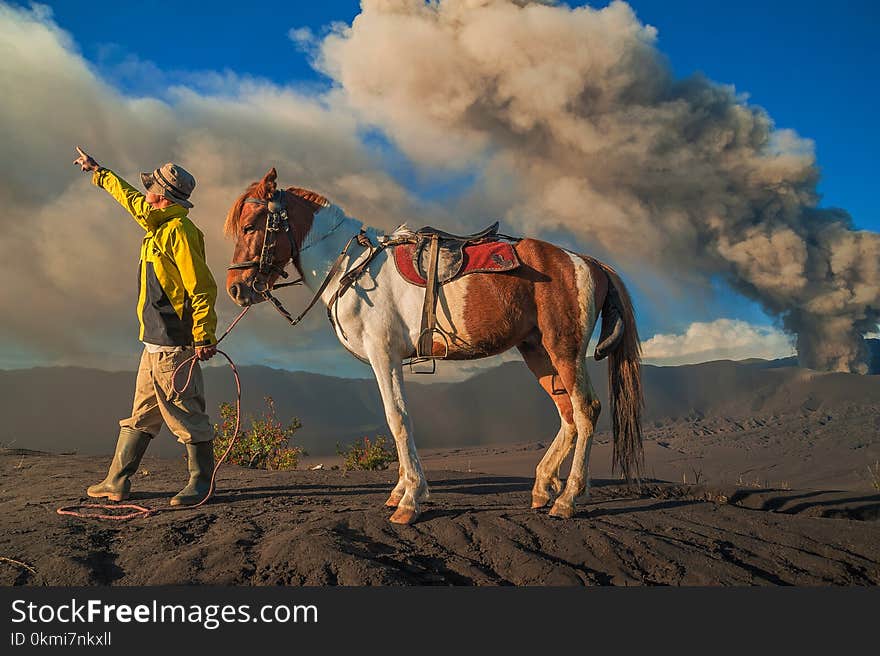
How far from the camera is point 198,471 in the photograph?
564 cm

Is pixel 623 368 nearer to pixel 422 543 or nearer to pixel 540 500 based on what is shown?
pixel 540 500

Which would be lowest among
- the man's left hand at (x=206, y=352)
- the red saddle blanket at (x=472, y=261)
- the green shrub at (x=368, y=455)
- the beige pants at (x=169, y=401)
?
the green shrub at (x=368, y=455)

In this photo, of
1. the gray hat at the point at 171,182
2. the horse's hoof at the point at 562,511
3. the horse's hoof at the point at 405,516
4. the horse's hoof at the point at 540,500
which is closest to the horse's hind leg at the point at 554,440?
the horse's hoof at the point at 540,500

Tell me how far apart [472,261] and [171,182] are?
2764mm

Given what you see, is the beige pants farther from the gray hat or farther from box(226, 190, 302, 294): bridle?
the gray hat

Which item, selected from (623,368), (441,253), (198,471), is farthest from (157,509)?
(623,368)

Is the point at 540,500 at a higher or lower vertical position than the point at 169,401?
lower

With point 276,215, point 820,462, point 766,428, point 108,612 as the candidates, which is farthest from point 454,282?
point 766,428

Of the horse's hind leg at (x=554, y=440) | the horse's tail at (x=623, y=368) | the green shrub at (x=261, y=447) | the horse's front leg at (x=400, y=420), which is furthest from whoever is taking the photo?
the green shrub at (x=261, y=447)

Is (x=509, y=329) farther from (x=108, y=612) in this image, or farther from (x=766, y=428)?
(x=766, y=428)

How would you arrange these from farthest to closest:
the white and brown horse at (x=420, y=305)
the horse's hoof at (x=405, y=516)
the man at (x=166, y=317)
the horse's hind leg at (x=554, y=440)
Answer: the horse's hind leg at (x=554, y=440) → the man at (x=166, y=317) → the white and brown horse at (x=420, y=305) → the horse's hoof at (x=405, y=516)

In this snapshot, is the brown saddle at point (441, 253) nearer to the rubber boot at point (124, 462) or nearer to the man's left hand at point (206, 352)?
the man's left hand at point (206, 352)

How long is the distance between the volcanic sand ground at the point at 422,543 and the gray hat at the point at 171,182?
276cm

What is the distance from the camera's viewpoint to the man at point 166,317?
538cm
